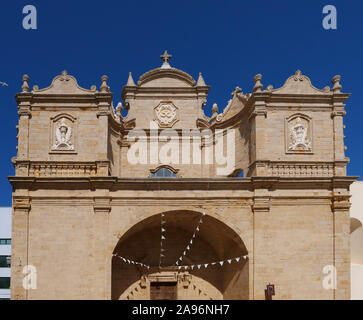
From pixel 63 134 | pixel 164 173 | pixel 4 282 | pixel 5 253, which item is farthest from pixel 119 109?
pixel 4 282

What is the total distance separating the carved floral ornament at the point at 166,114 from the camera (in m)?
25.4

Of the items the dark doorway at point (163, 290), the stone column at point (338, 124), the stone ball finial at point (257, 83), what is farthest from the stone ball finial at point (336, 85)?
the dark doorway at point (163, 290)

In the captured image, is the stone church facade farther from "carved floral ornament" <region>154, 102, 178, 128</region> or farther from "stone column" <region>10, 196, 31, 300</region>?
"carved floral ornament" <region>154, 102, 178, 128</region>

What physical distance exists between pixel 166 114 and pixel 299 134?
6983 mm

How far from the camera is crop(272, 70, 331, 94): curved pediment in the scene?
21891mm

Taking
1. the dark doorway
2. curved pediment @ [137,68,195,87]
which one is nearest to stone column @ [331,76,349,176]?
curved pediment @ [137,68,195,87]

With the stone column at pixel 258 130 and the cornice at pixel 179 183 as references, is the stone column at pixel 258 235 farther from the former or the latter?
the stone column at pixel 258 130

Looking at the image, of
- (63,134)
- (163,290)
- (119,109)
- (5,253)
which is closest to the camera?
(63,134)

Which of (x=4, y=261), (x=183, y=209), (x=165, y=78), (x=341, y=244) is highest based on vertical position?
(x=165, y=78)

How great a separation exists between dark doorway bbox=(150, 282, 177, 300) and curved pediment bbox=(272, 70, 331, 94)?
9.51 m

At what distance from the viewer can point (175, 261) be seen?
75.7 ft

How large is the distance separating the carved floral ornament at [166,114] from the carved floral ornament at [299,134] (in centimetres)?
616

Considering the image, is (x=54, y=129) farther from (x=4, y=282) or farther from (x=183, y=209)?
(x=4, y=282)
